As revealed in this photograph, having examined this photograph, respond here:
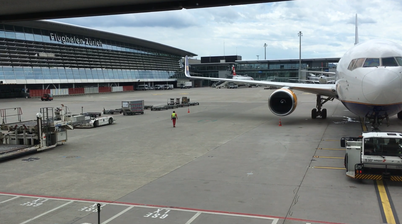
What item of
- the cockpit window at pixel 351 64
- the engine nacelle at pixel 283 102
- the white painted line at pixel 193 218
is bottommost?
the white painted line at pixel 193 218

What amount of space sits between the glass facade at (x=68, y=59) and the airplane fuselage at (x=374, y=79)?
68.1m

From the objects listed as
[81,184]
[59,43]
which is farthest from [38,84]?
[81,184]

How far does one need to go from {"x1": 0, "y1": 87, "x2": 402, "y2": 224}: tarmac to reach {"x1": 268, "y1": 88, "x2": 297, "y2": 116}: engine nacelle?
4711 mm

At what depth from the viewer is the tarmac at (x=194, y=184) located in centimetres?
830

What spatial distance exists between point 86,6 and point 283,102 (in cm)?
1629

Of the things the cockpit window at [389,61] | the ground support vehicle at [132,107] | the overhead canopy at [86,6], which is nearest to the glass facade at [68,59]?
the ground support vehicle at [132,107]

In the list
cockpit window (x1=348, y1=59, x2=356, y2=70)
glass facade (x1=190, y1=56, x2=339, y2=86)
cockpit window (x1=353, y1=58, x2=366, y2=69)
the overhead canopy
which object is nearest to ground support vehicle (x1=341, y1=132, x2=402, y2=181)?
the overhead canopy

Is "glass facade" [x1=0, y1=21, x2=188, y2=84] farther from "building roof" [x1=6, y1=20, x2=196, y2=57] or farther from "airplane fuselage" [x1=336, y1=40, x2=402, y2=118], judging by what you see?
"airplane fuselage" [x1=336, y1=40, x2=402, y2=118]

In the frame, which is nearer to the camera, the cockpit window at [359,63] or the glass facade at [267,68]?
the cockpit window at [359,63]

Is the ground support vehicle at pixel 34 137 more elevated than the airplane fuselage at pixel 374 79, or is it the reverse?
the airplane fuselage at pixel 374 79

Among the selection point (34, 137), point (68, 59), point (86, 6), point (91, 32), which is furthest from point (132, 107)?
point (91, 32)

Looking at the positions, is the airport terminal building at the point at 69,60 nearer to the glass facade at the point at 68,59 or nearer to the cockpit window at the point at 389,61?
the glass facade at the point at 68,59

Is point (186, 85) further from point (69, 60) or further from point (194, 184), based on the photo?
point (194, 184)

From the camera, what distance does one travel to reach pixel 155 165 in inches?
530
